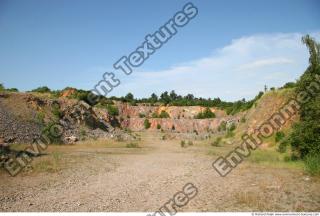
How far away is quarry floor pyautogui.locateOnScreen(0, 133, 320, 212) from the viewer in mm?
8961

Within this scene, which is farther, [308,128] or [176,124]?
[176,124]

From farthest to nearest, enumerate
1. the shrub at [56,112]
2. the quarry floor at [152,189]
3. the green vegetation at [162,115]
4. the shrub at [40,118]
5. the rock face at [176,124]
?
the green vegetation at [162,115], the rock face at [176,124], the shrub at [56,112], the shrub at [40,118], the quarry floor at [152,189]

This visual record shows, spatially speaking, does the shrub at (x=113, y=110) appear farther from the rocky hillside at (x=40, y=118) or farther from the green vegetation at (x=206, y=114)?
the green vegetation at (x=206, y=114)

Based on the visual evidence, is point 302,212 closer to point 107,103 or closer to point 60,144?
point 60,144

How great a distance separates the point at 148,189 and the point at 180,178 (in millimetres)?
2573

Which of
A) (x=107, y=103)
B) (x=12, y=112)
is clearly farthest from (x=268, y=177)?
(x=107, y=103)

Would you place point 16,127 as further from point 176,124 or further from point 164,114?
point 164,114

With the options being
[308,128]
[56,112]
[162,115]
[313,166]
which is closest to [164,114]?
[162,115]

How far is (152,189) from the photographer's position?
11.3 meters

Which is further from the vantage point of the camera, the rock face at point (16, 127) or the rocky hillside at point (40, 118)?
the rocky hillside at point (40, 118)

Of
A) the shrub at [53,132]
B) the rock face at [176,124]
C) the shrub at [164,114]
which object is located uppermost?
the shrub at [53,132]

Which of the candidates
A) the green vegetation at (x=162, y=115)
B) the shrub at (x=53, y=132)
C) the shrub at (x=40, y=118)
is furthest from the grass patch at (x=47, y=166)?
the green vegetation at (x=162, y=115)

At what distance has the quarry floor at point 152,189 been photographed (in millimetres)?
8961

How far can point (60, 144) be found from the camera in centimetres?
3097
